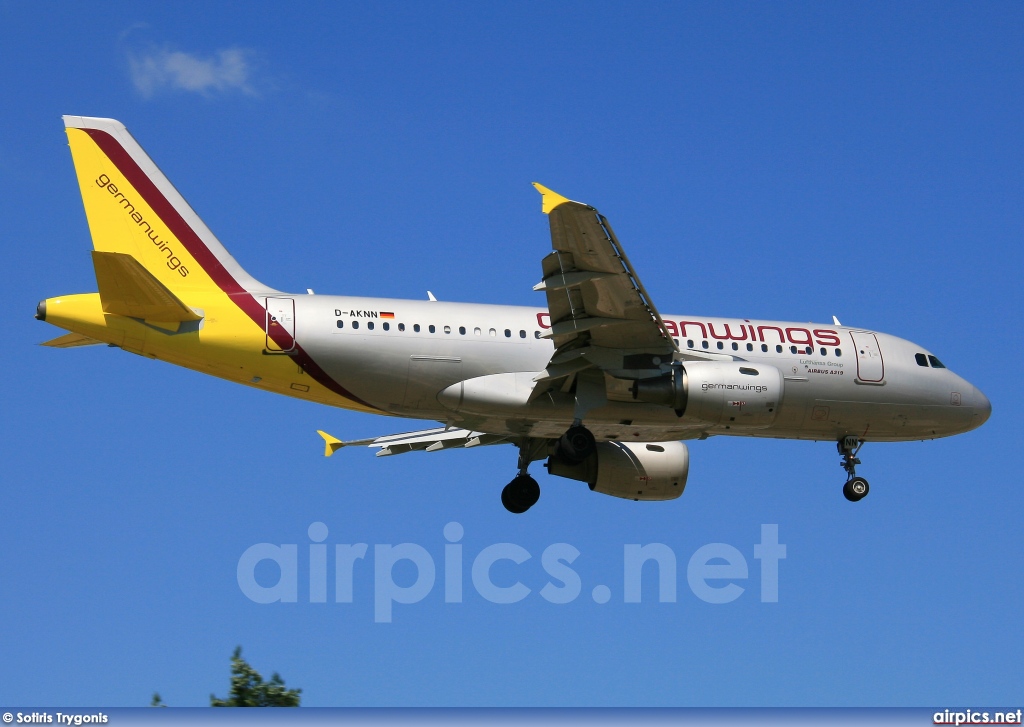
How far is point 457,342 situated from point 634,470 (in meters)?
6.28

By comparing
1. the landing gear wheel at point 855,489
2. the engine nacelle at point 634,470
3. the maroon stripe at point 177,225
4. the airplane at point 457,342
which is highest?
the maroon stripe at point 177,225

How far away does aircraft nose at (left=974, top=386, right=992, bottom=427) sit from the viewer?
29984mm

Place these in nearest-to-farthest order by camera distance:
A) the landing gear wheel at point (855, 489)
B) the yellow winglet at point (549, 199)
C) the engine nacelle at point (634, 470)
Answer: the yellow winglet at point (549, 199)
the landing gear wheel at point (855, 489)
the engine nacelle at point (634, 470)

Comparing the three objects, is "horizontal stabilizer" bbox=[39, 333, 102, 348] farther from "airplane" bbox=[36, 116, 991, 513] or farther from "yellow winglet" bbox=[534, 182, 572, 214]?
"yellow winglet" bbox=[534, 182, 572, 214]

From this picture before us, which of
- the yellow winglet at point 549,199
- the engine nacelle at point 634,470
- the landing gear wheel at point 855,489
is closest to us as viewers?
the yellow winglet at point 549,199

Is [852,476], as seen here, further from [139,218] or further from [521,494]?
[139,218]

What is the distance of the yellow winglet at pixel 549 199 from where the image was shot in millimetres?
21953

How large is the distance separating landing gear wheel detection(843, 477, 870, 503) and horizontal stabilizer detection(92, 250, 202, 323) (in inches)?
585

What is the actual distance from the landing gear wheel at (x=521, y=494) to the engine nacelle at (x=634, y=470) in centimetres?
70

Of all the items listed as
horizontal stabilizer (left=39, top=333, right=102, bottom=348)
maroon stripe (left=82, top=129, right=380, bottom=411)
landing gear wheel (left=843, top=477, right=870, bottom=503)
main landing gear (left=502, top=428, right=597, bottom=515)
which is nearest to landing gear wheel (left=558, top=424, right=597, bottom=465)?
main landing gear (left=502, top=428, right=597, bottom=515)

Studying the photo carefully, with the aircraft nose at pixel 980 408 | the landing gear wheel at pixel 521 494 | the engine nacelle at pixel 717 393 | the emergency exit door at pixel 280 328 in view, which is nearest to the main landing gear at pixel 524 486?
the landing gear wheel at pixel 521 494

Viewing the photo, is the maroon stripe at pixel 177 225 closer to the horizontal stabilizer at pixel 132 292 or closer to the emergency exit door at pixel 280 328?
the emergency exit door at pixel 280 328

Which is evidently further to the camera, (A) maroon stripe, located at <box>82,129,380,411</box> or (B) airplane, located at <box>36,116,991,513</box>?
(A) maroon stripe, located at <box>82,129,380,411</box>

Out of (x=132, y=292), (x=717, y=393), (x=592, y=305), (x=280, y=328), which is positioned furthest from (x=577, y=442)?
(x=132, y=292)
